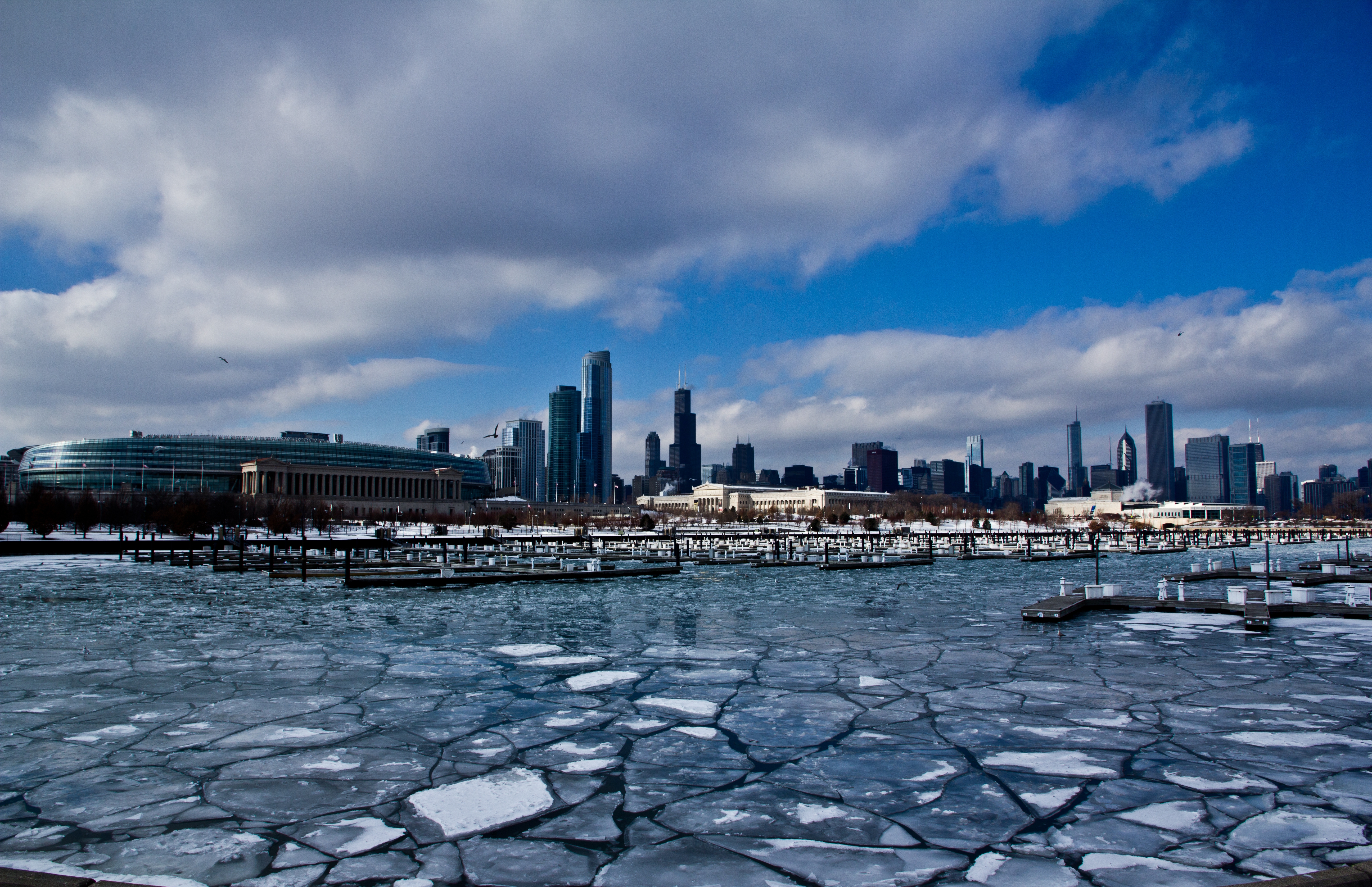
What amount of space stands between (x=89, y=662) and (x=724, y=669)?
12.3 meters

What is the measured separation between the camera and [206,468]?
184 m

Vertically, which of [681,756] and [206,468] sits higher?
[206,468]

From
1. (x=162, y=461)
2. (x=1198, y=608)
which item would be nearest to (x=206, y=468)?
(x=162, y=461)

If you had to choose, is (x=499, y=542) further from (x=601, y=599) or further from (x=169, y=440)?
(x=169, y=440)

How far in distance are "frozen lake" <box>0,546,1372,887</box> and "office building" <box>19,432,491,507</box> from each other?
525 feet

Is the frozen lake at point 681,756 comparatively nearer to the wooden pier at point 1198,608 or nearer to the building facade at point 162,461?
the wooden pier at point 1198,608

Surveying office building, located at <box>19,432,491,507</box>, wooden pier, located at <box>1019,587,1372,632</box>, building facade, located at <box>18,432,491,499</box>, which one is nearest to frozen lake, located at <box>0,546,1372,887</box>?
wooden pier, located at <box>1019,587,1372,632</box>

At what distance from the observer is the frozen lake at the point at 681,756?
7.23 m

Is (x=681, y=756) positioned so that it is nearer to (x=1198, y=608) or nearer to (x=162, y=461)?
(x=1198, y=608)

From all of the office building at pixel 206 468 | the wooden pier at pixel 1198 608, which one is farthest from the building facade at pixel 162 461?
the wooden pier at pixel 1198 608

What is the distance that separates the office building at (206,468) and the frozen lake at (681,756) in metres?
160

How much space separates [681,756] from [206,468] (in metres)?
203

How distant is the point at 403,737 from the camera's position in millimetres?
10984

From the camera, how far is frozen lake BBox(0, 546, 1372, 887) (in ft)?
23.7
